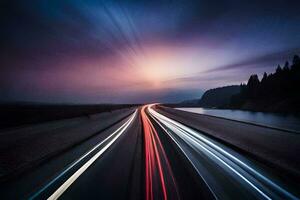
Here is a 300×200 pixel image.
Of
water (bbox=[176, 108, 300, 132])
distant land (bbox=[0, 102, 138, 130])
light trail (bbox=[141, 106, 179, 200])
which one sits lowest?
water (bbox=[176, 108, 300, 132])

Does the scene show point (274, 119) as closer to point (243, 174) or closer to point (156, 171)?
point (243, 174)

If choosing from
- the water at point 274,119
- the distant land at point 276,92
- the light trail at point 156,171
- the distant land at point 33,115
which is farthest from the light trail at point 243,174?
the distant land at point 276,92

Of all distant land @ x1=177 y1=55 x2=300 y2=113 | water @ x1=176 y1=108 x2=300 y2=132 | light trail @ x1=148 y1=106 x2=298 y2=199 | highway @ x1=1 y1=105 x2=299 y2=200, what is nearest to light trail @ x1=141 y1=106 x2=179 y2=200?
highway @ x1=1 y1=105 x2=299 y2=200

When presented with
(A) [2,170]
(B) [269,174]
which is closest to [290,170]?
(B) [269,174]

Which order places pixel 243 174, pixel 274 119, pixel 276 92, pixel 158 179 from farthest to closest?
pixel 276 92, pixel 274 119, pixel 243 174, pixel 158 179

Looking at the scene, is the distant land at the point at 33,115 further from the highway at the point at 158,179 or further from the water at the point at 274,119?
the water at the point at 274,119

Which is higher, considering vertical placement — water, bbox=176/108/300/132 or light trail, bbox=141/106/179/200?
light trail, bbox=141/106/179/200

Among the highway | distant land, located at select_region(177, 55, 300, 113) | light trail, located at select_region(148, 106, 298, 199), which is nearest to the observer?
the highway

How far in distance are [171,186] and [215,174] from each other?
1696 millimetres

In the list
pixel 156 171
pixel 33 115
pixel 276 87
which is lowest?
pixel 156 171

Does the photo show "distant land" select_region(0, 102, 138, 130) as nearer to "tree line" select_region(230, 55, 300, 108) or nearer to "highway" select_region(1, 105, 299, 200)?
"highway" select_region(1, 105, 299, 200)

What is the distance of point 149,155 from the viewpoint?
7781mm

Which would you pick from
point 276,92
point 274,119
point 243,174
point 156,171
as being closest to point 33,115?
point 156,171

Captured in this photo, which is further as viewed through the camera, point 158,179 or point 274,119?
point 274,119
